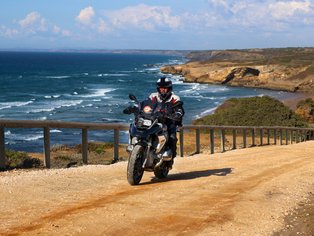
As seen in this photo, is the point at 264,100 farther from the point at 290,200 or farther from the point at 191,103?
the point at 290,200

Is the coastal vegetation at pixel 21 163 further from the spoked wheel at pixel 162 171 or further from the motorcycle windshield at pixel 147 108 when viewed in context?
the motorcycle windshield at pixel 147 108

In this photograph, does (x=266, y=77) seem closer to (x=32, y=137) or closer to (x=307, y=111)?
(x=307, y=111)

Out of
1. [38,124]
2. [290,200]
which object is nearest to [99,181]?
[38,124]

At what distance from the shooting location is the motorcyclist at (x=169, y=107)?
9.13 meters

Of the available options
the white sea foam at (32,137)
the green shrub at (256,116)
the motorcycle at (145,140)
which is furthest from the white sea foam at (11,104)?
the motorcycle at (145,140)

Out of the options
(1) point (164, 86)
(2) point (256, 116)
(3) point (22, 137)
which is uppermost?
(1) point (164, 86)

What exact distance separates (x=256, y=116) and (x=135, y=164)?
32.8 metres

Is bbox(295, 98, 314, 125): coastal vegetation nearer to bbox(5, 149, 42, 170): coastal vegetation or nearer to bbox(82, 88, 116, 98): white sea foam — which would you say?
bbox(82, 88, 116, 98): white sea foam

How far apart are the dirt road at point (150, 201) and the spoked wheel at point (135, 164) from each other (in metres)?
0.16

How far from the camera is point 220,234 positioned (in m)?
6.24

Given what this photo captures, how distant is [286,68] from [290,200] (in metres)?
103

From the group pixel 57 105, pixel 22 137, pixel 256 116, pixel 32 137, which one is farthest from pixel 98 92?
pixel 22 137

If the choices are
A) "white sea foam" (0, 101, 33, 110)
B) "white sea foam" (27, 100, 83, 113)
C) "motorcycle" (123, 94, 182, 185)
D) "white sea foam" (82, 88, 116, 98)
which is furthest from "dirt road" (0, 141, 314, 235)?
"white sea foam" (82, 88, 116, 98)

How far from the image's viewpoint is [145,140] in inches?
351
